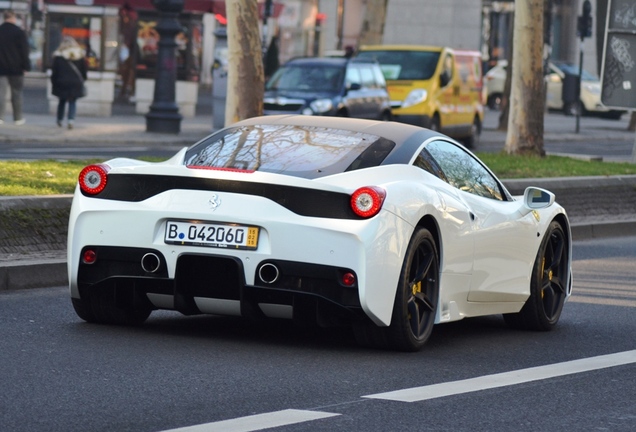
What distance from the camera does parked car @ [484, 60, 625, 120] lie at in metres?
52.7

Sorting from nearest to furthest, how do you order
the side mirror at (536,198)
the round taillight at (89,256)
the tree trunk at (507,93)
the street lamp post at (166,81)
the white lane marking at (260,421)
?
the white lane marking at (260,421) → the round taillight at (89,256) → the side mirror at (536,198) → the street lamp post at (166,81) → the tree trunk at (507,93)

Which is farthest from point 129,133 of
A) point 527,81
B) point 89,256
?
point 89,256

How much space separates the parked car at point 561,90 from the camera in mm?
52688

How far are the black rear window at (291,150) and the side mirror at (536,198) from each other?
3.90ft

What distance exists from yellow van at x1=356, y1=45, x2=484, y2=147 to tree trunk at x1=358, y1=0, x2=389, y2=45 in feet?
18.9

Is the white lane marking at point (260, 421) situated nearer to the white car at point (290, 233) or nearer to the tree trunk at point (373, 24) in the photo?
the white car at point (290, 233)

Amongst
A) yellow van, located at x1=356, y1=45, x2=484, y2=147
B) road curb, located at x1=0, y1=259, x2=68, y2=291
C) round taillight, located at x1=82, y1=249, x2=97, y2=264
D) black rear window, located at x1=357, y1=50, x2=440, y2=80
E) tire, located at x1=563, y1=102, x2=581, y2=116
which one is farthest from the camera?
tire, located at x1=563, y1=102, x2=581, y2=116

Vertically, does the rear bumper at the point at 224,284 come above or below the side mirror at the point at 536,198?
below

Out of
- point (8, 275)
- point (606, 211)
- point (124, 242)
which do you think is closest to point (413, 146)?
point (124, 242)

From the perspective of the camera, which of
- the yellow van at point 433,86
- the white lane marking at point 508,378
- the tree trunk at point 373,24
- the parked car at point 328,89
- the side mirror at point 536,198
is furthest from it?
the tree trunk at point 373,24

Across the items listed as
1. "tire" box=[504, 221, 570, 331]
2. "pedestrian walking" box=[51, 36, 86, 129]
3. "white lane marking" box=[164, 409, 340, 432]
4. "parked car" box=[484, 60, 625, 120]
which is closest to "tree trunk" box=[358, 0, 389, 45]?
"pedestrian walking" box=[51, 36, 86, 129]

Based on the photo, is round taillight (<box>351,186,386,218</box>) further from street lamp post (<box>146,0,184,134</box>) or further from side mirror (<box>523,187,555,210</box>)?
street lamp post (<box>146,0,184,134</box>)

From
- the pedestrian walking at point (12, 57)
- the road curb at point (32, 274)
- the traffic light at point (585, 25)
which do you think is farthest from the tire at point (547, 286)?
the traffic light at point (585, 25)

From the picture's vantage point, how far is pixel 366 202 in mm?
7562
